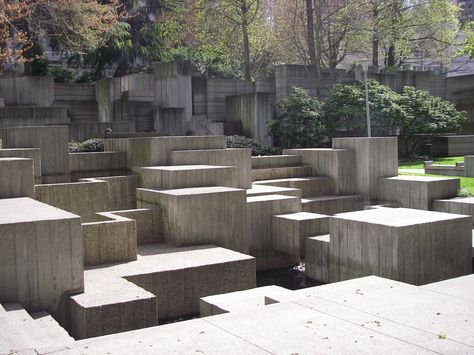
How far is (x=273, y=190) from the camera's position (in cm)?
1488

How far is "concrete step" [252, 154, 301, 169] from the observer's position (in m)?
17.3

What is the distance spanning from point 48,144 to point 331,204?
22.6 feet

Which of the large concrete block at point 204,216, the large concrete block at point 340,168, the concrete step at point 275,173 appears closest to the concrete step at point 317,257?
the large concrete block at point 204,216

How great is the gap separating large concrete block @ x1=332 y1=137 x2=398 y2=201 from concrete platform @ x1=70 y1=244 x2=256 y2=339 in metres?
6.49

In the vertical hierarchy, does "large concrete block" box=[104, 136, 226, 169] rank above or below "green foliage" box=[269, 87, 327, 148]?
below

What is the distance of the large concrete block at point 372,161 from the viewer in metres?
16.5

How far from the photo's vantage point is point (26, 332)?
650cm

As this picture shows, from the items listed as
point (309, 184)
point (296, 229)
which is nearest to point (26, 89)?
point (309, 184)

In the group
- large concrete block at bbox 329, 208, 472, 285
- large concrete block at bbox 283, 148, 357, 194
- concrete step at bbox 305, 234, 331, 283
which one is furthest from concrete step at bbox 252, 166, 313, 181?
large concrete block at bbox 329, 208, 472, 285

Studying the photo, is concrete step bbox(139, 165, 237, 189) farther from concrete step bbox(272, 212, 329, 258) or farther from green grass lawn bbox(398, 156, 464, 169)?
green grass lawn bbox(398, 156, 464, 169)

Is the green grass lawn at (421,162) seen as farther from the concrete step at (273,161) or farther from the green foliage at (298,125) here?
the concrete step at (273,161)

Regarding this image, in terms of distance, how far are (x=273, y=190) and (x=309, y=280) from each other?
283cm

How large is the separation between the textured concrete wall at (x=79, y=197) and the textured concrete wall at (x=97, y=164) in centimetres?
217

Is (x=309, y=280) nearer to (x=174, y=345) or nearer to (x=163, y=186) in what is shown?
(x=163, y=186)
